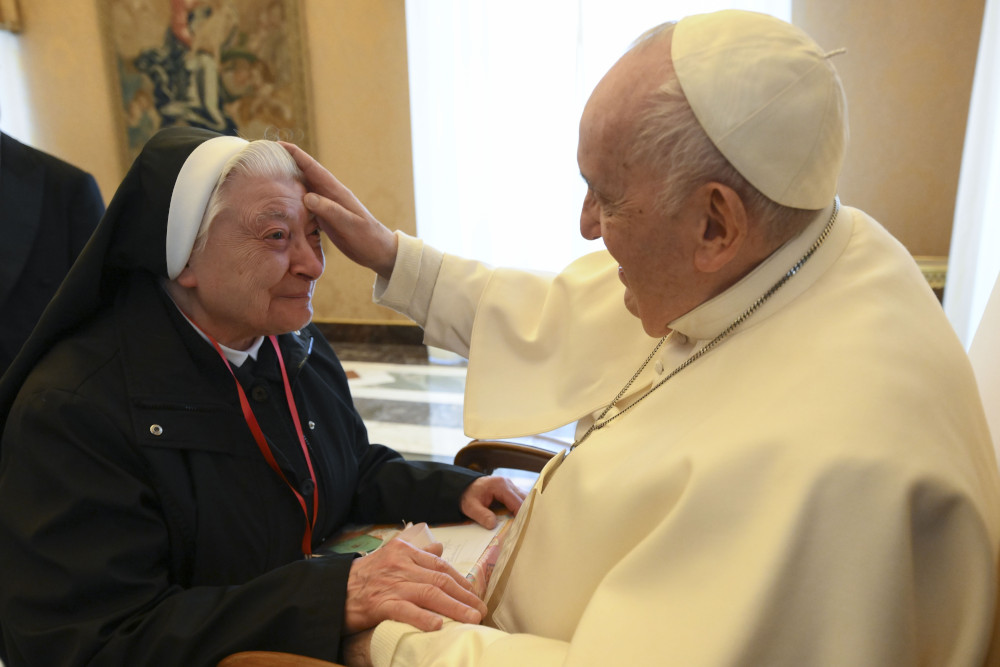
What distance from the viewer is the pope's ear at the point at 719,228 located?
1178 millimetres

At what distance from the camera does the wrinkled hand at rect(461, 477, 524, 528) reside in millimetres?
1973

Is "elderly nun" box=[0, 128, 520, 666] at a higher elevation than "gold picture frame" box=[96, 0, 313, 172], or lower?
lower

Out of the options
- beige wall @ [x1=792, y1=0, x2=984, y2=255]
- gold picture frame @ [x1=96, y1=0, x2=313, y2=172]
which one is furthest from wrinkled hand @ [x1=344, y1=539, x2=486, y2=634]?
gold picture frame @ [x1=96, y1=0, x2=313, y2=172]

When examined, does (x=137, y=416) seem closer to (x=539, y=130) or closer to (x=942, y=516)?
(x=942, y=516)

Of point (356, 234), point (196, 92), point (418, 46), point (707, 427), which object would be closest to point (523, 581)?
point (707, 427)

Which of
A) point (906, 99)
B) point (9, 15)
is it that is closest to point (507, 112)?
point (906, 99)

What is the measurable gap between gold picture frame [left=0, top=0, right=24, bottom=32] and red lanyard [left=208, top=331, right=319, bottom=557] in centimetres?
752

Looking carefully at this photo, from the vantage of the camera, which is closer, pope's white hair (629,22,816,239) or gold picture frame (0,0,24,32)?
pope's white hair (629,22,816,239)

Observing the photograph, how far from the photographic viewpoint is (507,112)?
5.70 metres

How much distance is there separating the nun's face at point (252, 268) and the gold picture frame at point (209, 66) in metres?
5.22

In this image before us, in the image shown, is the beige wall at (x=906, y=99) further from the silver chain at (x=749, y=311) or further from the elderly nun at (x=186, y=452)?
the elderly nun at (x=186, y=452)

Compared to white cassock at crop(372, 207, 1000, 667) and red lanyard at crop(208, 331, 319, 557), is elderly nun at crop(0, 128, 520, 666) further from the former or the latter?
white cassock at crop(372, 207, 1000, 667)

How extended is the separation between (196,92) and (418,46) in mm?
2516

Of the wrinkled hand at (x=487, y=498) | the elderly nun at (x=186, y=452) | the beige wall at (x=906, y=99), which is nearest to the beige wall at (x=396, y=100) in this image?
the beige wall at (x=906, y=99)
